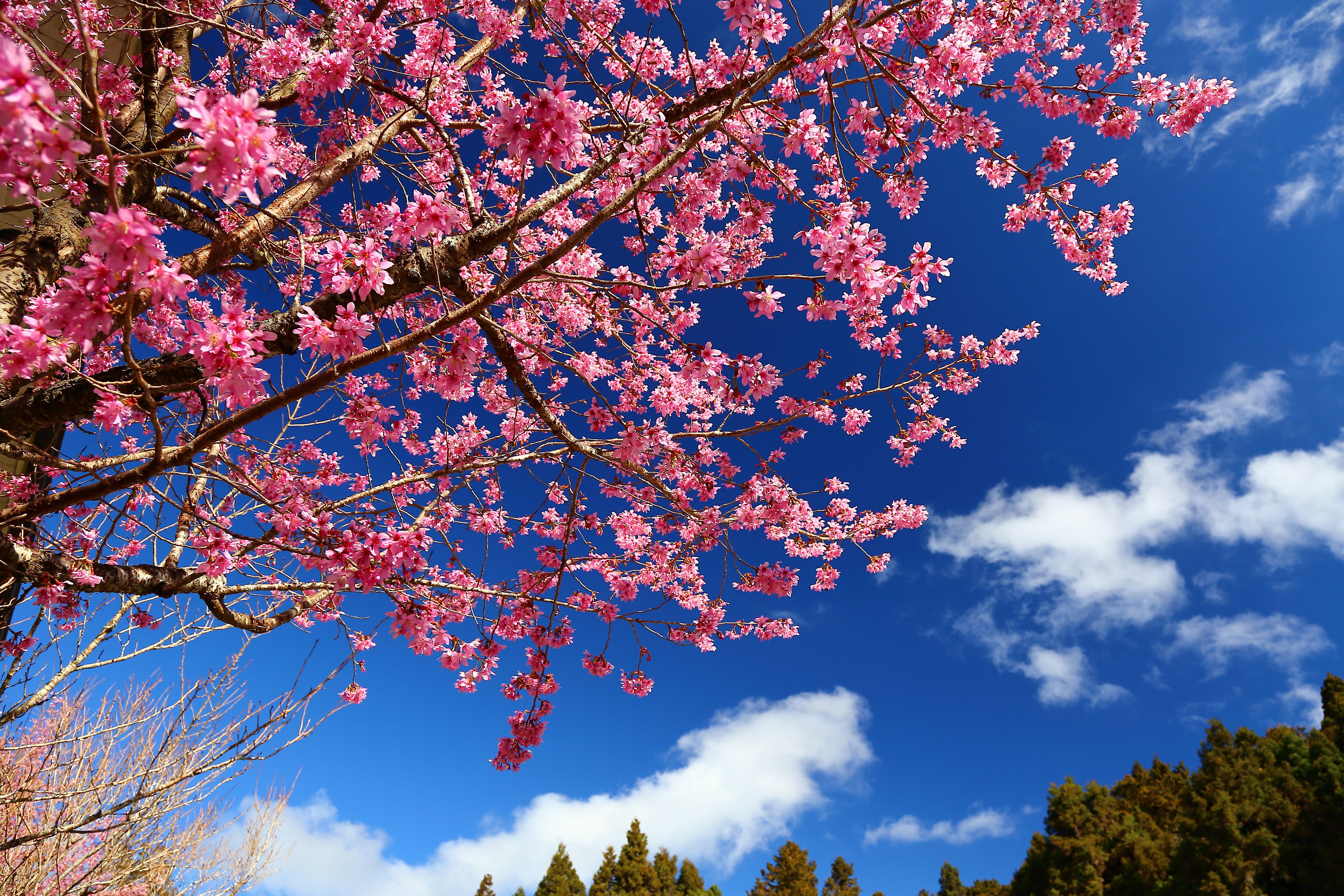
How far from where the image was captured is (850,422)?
597 centimetres

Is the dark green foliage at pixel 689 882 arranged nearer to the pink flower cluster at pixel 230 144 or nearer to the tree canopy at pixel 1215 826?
the tree canopy at pixel 1215 826

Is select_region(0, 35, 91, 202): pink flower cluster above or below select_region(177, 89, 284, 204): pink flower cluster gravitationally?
below

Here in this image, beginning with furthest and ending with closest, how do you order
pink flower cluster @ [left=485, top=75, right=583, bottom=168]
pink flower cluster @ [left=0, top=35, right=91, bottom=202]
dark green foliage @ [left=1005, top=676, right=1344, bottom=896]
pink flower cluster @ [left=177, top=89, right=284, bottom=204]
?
1. dark green foliage @ [left=1005, top=676, right=1344, bottom=896]
2. pink flower cluster @ [left=485, top=75, right=583, bottom=168]
3. pink flower cluster @ [left=177, top=89, right=284, bottom=204]
4. pink flower cluster @ [left=0, top=35, right=91, bottom=202]

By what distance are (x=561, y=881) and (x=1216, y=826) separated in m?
21.0

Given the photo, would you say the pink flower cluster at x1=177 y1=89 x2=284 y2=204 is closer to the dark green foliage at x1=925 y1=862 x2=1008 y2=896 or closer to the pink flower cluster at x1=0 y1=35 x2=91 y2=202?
the pink flower cluster at x1=0 y1=35 x2=91 y2=202

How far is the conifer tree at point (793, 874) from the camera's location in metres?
22.5

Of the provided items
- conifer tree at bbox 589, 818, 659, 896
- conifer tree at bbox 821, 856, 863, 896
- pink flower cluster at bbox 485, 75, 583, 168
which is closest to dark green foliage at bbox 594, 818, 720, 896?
conifer tree at bbox 589, 818, 659, 896

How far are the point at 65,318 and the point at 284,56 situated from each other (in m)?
3.62

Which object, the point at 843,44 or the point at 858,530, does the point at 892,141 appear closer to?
the point at 843,44

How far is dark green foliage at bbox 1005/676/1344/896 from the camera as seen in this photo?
45.9ft

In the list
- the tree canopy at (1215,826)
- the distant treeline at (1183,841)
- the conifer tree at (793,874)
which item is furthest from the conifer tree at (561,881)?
the tree canopy at (1215,826)

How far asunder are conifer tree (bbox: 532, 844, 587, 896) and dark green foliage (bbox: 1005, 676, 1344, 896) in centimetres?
1633

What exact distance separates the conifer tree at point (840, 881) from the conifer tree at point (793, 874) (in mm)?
7224

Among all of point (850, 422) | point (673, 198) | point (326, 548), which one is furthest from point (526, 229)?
point (326, 548)
